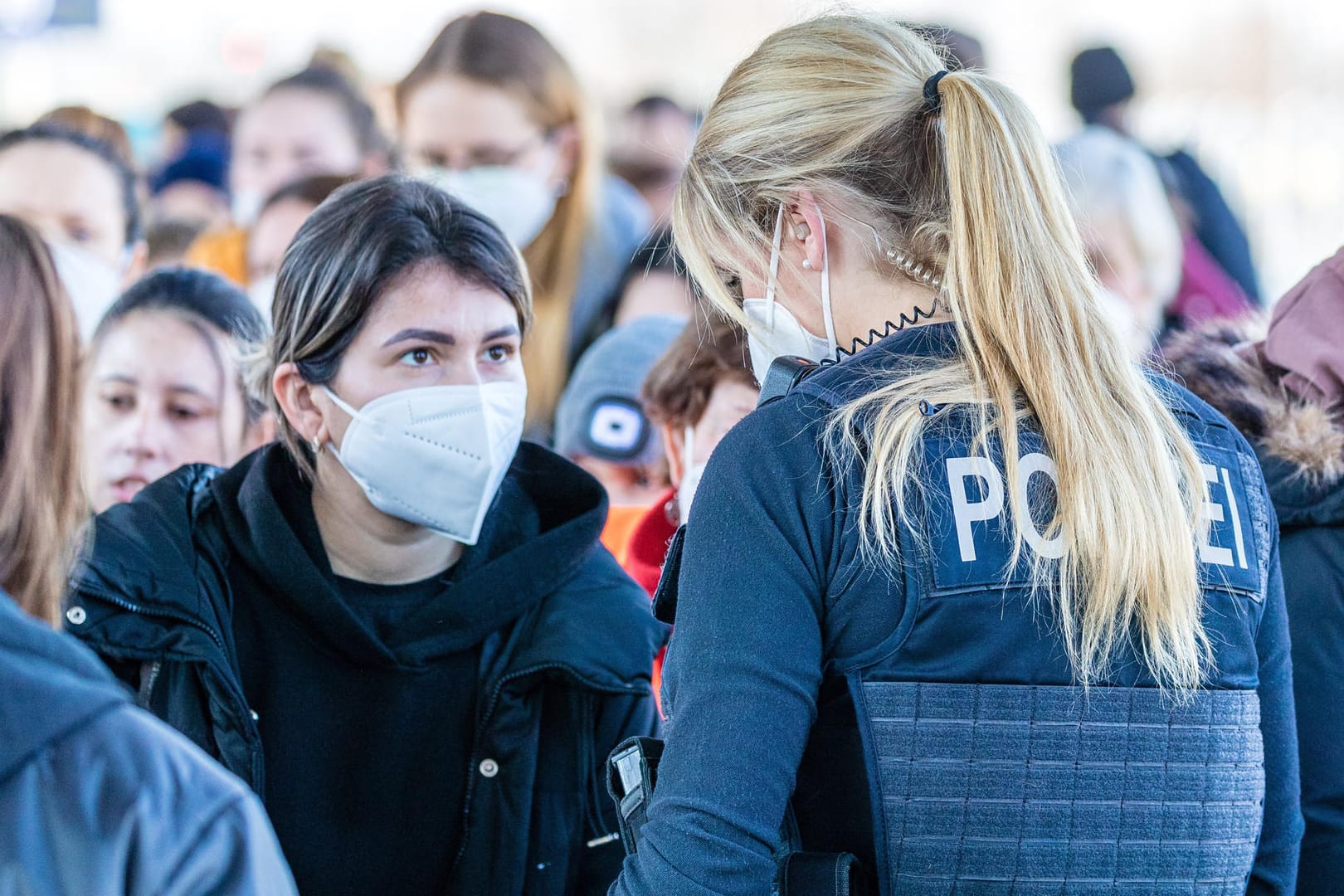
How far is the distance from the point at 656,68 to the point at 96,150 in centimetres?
1588

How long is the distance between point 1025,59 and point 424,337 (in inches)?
652

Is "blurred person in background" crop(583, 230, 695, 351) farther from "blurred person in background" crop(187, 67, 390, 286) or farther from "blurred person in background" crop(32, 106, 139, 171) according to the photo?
"blurred person in background" crop(32, 106, 139, 171)

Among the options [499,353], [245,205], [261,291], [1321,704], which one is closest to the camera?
[1321,704]

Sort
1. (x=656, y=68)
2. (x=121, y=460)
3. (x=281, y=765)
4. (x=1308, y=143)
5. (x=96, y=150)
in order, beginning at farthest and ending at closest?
(x=656, y=68)
(x=1308, y=143)
(x=96, y=150)
(x=121, y=460)
(x=281, y=765)

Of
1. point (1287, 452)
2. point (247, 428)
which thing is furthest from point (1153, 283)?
point (247, 428)

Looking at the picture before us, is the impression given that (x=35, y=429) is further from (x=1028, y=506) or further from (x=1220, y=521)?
(x=1220, y=521)

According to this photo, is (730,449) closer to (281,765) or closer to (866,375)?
(866,375)

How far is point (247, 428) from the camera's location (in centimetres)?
336

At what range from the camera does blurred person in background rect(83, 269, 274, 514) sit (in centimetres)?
321

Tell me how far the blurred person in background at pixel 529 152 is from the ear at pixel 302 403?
176 centimetres

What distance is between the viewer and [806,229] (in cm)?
177

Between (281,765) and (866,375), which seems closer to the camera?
(866,375)

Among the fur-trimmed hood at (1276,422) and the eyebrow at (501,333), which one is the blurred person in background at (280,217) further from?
the fur-trimmed hood at (1276,422)

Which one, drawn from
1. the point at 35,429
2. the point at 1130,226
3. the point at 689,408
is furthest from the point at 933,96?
the point at 1130,226
